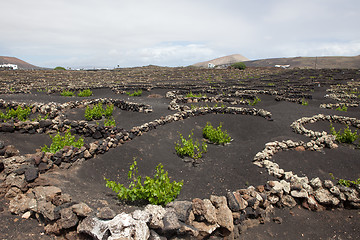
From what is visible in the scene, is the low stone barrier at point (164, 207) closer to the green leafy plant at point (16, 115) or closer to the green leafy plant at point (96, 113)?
the green leafy plant at point (96, 113)

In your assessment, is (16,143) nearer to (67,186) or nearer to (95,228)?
(67,186)

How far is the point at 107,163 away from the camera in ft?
23.2

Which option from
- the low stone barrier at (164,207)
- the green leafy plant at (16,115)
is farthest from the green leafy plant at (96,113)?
the low stone barrier at (164,207)

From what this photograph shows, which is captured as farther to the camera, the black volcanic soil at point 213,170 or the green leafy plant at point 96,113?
the green leafy plant at point 96,113

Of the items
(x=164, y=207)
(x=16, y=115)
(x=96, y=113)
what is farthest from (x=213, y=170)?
(x=16, y=115)

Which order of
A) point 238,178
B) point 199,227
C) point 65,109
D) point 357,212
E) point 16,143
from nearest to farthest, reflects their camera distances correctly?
point 199,227, point 357,212, point 238,178, point 16,143, point 65,109

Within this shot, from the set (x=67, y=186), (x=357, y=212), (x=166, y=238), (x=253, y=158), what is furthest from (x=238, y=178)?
(x=67, y=186)

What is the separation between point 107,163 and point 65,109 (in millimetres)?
8520

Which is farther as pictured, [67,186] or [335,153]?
[335,153]

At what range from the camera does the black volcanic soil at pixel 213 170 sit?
14.9 ft

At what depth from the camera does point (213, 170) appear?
684 centimetres

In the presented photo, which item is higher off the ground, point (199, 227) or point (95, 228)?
point (95, 228)

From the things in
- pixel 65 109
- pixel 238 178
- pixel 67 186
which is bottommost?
pixel 238 178

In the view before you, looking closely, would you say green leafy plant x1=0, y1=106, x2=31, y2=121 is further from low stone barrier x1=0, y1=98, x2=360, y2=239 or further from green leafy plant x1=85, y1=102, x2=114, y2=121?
low stone barrier x1=0, y1=98, x2=360, y2=239
